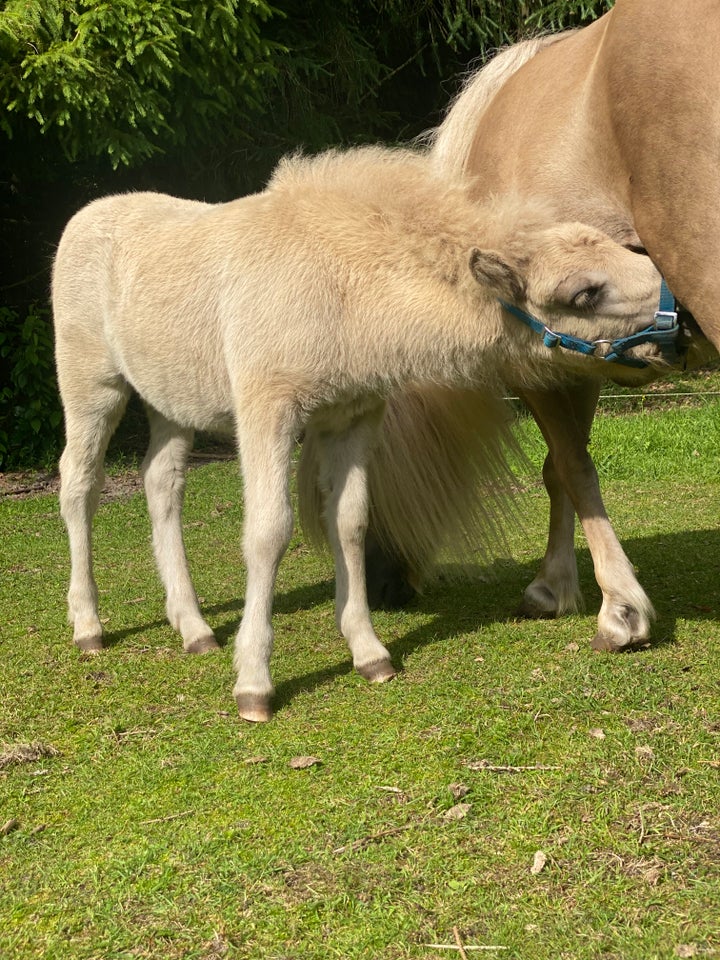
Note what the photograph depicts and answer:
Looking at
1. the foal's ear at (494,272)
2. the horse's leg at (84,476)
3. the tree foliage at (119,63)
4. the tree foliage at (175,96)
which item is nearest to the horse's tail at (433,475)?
the horse's leg at (84,476)

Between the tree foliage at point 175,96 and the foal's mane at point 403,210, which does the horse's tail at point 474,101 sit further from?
the tree foliage at point 175,96

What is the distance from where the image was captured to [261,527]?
3748 millimetres

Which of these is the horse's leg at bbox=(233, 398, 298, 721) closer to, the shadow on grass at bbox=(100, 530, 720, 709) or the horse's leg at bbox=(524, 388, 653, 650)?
the shadow on grass at bbox=(100, 530, 720, 709)

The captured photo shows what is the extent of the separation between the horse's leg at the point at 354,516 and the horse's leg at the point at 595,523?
849mm

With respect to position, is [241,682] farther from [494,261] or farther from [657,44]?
[657,44]

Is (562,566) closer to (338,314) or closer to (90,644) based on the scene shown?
(338,314)

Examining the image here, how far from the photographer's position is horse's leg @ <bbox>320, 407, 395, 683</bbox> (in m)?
4.14

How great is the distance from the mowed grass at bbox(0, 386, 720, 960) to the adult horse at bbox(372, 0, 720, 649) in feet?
1.45

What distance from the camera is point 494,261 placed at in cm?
342

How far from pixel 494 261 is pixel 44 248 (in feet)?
30.5

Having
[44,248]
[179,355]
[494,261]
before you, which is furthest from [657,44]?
[44,248]

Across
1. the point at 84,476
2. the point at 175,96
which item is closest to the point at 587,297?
the point at 84,476

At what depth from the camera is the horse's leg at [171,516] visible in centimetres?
487

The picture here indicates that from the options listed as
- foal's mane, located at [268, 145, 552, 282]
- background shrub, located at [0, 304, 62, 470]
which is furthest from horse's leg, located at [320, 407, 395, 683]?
background shrub, located at [0, 304, 62, 470]
